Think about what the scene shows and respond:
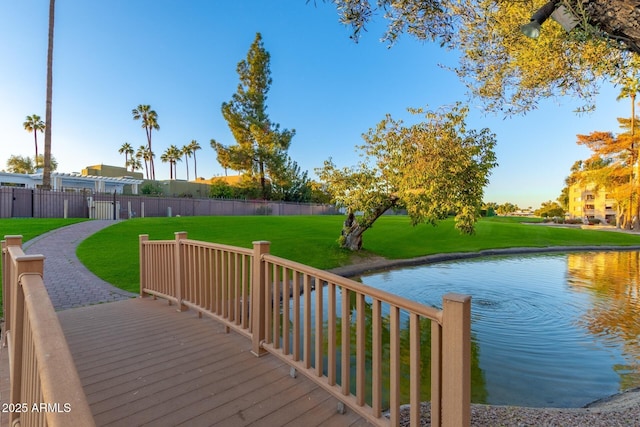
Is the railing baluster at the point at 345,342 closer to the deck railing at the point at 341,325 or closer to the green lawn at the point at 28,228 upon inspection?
the deck railing at the point at 341,325

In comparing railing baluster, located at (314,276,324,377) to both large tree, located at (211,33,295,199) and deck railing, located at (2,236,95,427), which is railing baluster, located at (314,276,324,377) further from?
large tree, located at (211,33,295,199)

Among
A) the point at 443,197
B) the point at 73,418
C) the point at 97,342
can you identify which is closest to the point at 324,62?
the point at 443,197

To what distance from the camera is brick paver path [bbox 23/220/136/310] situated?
5.29m

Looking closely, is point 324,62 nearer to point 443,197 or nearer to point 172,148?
point 443,197

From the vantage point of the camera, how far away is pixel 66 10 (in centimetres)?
1484

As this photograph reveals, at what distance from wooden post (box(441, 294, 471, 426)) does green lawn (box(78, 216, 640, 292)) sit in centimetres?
608

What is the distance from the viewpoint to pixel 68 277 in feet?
21.5

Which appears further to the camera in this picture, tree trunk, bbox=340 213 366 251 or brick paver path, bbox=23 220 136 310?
tree trunk, bbox=340 213 366 251

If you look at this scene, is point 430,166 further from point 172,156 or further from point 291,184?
point 172,156

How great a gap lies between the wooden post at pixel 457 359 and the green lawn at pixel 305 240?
608cm

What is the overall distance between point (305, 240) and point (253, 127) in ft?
59.9

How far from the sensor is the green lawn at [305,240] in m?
8.02

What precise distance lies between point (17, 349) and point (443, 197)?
25.9 ft

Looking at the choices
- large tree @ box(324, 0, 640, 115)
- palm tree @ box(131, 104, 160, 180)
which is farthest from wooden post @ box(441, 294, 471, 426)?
palm tree @ box(131, 104, 160, 180)
